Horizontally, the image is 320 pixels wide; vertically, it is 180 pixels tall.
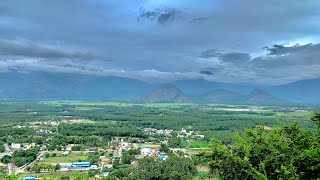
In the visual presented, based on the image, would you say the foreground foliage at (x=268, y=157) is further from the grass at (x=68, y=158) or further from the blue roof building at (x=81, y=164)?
the grass at (x=68, y=158)

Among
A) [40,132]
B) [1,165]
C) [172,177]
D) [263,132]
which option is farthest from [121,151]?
[263,132]

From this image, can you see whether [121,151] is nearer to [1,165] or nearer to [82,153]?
[82,153]

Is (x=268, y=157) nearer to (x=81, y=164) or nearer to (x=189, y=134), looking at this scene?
(x=81, y=164)

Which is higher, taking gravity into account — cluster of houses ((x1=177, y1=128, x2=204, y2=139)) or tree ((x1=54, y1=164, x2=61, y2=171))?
cluster of houses ((x1=177, y1=128, x2=204, y2=139))

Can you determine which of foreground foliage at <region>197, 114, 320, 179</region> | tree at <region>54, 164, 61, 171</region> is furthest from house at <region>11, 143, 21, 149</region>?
foreground foliage at <region>197, 114, 320, 179</region>

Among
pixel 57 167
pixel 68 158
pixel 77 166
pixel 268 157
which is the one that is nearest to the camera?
pixel 268 157

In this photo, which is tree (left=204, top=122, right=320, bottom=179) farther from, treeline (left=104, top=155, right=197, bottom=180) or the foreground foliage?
treeline (left=104, top=155, right=197, bottom=180)

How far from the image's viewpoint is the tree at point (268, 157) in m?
9.00

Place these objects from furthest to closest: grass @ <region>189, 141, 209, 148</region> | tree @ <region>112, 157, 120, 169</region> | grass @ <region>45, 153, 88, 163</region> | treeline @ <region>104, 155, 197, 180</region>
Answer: grass @ <region>189, 141, 209, 148</region>, grass @ <region>45, 153, 88, 163</region>, tree @ <region>112, 157, 120, 169</region>, treeline @ <region>104, 155, 197, 180</region>

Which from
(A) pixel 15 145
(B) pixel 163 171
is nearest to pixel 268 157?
(B) pixel 163 171

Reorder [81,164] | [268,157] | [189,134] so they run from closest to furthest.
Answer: [268,157], [81,164], [189,134]

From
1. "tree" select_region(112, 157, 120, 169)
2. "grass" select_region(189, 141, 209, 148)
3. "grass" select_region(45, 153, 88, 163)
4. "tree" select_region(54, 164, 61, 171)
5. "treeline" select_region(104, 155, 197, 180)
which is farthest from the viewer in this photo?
"grass" select_region(189, 141, 209, 148)

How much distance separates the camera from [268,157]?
9.84 metres

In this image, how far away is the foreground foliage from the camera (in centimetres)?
900
